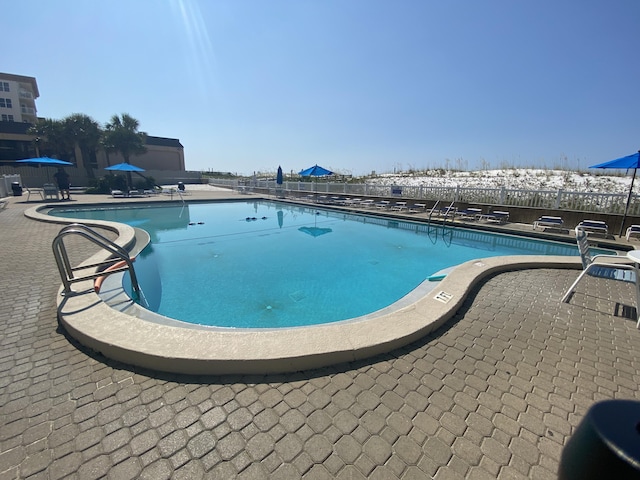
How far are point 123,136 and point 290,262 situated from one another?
34.4 meters

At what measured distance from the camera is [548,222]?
9695mm

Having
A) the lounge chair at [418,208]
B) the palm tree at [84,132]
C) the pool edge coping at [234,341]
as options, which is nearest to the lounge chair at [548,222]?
the lounge chair at [418,208]

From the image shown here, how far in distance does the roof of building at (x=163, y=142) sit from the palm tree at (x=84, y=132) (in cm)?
1025

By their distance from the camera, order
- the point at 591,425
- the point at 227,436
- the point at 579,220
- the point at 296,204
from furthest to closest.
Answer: the point at 296,204 < the point at 579,220 < the point at 227,436 < the point at 591,425

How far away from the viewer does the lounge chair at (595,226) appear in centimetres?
861

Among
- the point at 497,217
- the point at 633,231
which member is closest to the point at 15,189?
the point at 497,217

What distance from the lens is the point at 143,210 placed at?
53.1ft

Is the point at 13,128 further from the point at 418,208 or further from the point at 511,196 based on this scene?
the point at 511,196

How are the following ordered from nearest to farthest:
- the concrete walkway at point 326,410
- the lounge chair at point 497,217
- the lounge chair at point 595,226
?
the concrete walkway at point 326,410 → the lounge chair at point 595,226 → the lounge chair at point 497,217

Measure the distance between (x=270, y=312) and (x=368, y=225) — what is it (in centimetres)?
850

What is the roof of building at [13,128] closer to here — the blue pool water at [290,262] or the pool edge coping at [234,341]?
the blue pool water at [290,262]

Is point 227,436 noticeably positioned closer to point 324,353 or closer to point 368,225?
point 324,353

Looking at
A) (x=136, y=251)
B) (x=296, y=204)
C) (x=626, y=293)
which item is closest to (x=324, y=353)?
(x=626, y=293)

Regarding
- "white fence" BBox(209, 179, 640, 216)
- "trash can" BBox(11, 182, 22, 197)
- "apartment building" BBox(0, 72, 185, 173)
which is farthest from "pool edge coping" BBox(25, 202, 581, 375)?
"apartment building" BBox(0, 72, 185, 173)
